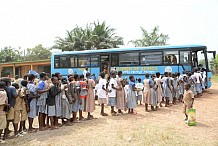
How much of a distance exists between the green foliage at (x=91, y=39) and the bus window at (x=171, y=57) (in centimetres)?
1459

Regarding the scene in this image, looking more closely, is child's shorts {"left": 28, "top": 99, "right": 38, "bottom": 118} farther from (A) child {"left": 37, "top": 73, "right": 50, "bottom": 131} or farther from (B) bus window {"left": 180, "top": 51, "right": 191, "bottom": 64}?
(B) bus window {"left": 180, "top": 51, "right": 191, "bottom": 64}

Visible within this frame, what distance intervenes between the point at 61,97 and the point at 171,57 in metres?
8.22

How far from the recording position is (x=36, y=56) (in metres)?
44.8

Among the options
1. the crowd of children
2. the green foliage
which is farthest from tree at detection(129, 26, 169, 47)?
the crowd of children

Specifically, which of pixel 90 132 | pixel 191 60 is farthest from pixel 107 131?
pixel 191 60

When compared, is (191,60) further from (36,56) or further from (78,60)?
(36,56)

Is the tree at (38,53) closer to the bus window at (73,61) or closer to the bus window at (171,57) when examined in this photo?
the bus window at (73,61)

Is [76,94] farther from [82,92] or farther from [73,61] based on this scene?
[73,61]

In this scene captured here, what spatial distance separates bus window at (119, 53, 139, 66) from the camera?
46.8 feet

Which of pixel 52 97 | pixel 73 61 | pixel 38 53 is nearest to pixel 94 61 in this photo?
pixel 73 61

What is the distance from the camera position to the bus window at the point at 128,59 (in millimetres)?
14258

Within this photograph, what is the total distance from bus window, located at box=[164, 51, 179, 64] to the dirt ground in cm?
562

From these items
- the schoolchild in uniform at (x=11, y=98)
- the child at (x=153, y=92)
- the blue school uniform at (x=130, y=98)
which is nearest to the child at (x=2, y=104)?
the schoolchild in uniform at (x=11, y=98)

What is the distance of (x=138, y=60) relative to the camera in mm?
14164
